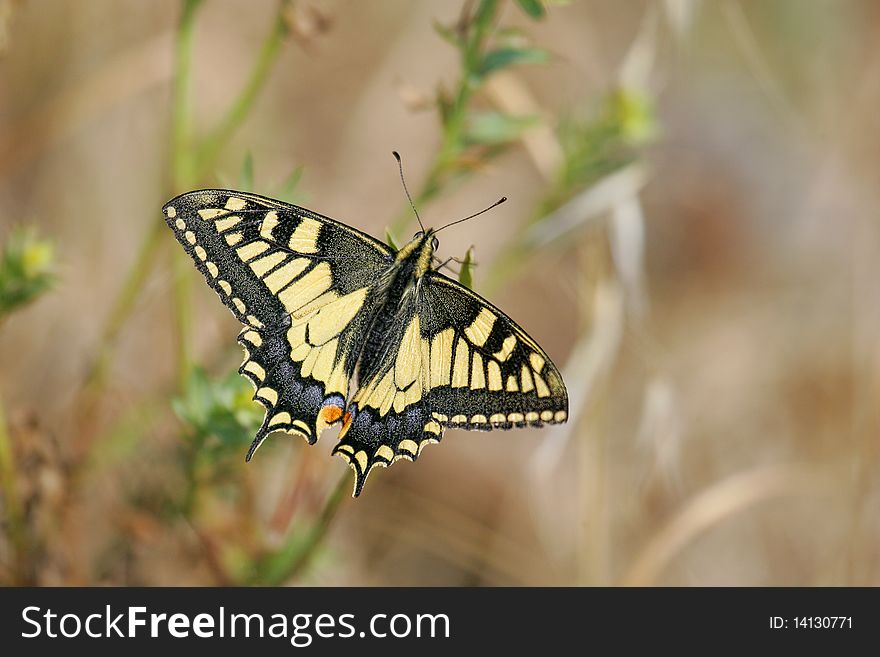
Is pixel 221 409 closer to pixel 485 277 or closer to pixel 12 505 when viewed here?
pixel 12 505

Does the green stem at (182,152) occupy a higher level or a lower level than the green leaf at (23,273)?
higher

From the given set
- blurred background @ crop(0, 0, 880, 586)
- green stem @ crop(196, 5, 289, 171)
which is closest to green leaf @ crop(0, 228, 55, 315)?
blurred background @ crop(0, 0, 880, 586)

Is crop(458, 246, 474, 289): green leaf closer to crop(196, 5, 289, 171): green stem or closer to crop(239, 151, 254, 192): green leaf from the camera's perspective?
crop(239, 151, 254, 192): green leaf

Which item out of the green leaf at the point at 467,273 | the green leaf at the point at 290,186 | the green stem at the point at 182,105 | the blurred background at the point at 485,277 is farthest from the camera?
the blurred background at the point at 485,277

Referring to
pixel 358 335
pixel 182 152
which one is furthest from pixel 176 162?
pixel 358 335

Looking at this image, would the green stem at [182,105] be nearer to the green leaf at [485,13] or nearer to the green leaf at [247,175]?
the green leaf at [247,175]

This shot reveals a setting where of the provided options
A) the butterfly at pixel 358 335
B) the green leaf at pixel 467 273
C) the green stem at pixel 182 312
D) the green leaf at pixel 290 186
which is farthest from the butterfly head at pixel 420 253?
the green stem at pixel 182 312

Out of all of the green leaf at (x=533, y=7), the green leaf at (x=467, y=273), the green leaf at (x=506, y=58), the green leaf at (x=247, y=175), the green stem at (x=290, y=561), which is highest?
the green leaf at (x=506, y=58)
